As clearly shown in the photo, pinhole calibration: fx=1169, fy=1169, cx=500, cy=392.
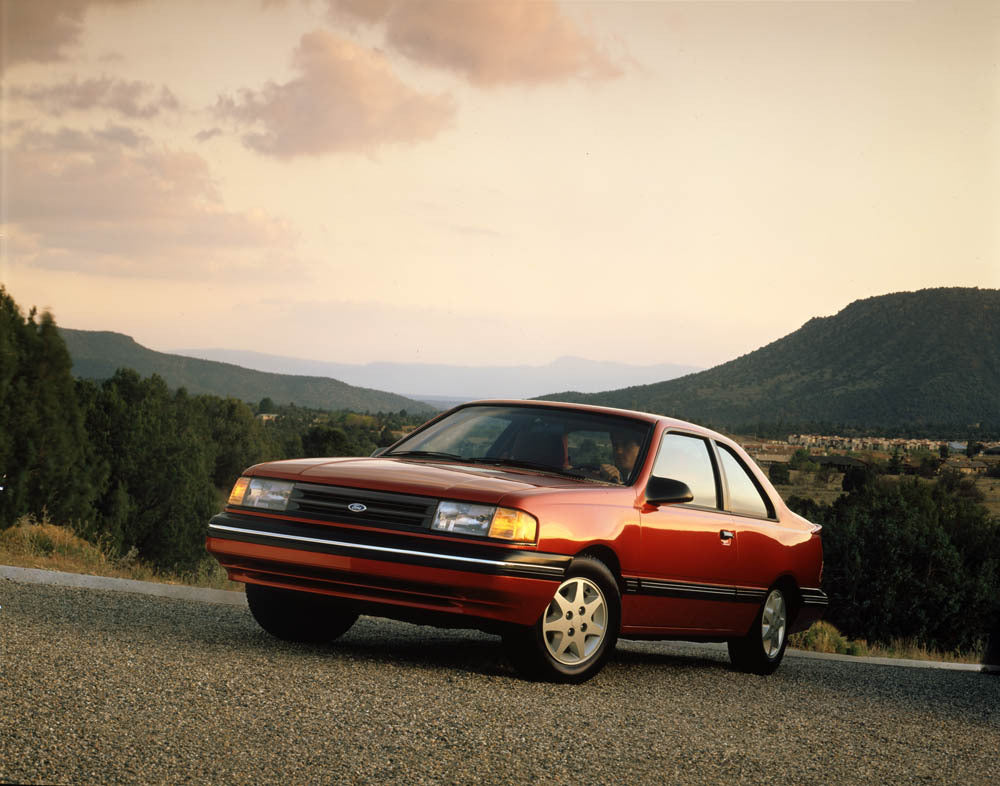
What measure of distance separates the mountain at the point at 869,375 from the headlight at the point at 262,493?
60.7 metres

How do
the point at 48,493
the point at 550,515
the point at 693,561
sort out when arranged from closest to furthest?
the point at 550,515
the point at 693,561
the point at 48,493

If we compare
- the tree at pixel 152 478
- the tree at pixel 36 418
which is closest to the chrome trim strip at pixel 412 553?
Result: the tree at pixel 36 418

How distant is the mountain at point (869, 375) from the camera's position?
8088 cm

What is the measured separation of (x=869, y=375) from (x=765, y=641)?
287 ft

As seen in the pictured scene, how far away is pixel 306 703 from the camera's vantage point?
516 centimetres

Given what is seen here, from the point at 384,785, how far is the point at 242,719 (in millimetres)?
1024

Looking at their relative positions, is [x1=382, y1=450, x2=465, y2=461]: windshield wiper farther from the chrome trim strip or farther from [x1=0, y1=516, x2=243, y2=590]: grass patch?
[x1=0, y1=516, x2=243, y2=590]: grass patch

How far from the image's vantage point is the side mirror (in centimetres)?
704

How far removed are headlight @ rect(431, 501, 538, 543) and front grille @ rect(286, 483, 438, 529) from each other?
80 millimetres

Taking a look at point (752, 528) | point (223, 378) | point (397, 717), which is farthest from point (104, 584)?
point (223, 378)

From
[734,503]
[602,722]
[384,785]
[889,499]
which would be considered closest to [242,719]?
[384,785]

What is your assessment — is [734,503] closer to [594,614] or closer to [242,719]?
[594,614]

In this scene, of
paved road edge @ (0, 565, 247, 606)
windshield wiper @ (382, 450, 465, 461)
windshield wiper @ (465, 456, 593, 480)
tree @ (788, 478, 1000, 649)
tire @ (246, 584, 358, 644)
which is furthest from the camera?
tree @ (788, 478, 1000, 649)

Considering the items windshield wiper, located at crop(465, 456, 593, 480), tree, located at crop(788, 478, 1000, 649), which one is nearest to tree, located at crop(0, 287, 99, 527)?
tree, located at crop(788, 478, 1000, 649)
